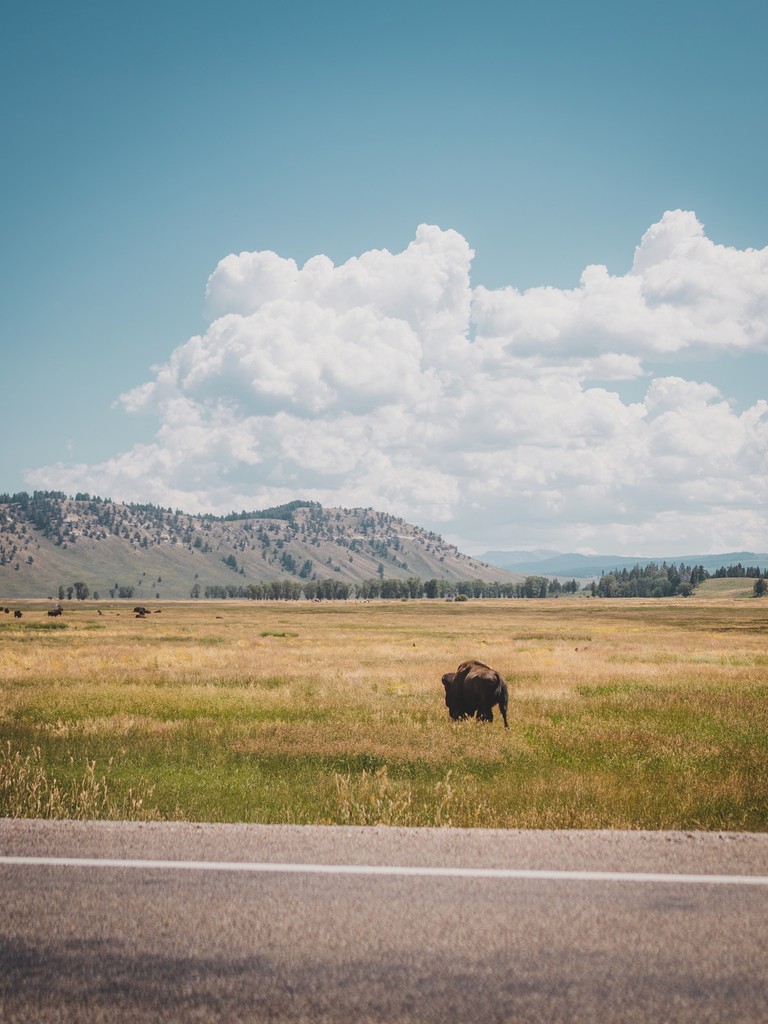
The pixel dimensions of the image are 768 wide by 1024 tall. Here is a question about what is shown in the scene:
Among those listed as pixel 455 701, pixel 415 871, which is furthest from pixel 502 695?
pixel 415 871

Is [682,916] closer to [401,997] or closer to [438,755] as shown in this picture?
[401,997]

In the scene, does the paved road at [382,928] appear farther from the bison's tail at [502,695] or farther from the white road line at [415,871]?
the bison's tail at [502,695]

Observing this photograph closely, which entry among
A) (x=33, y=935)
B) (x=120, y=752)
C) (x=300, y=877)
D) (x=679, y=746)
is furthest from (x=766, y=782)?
(x=120, y=752)

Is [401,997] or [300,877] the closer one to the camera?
[401,997]

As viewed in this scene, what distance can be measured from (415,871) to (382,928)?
50.9 inches

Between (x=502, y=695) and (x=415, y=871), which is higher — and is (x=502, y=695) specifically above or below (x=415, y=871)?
below

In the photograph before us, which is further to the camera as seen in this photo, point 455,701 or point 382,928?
point 455,701

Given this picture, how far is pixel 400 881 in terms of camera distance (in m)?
6.63

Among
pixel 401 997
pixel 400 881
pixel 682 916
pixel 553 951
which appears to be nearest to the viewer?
pixel 401 997

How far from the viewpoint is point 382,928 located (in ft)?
18.5

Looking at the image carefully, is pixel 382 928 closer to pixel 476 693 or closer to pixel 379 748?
pixel 379 748

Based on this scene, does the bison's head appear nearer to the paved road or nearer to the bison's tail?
the bison's tail

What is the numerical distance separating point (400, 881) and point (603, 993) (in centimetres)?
228

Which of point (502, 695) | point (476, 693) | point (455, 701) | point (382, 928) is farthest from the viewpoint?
point (455, 701)
